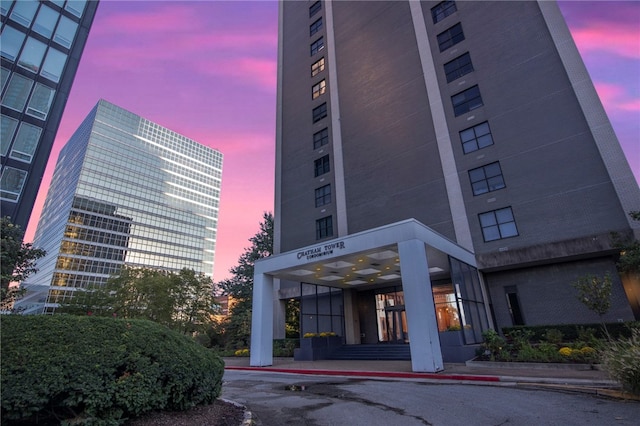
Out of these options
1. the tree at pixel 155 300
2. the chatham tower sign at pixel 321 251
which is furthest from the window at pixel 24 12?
the chatham tower sign at pixel 321 251

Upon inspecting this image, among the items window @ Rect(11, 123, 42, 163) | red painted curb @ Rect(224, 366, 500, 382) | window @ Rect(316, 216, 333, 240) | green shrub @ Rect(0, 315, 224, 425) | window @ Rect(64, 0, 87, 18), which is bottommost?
red painted curb @ Rect(224, 366, 500, 382)

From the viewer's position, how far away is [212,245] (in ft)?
418

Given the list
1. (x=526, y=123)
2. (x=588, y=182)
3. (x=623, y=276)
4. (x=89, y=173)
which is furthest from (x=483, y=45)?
(x=89, y=173)

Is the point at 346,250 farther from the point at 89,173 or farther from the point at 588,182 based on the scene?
the point at 89,173

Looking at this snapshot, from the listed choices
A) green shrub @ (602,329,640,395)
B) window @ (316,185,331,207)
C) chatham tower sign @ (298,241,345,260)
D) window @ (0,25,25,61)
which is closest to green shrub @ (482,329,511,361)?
green shrub @ (602,329,640,395)

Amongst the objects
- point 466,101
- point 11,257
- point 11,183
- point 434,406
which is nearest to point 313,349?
point 434,406

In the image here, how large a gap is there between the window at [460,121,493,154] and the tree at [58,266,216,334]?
3190 cm

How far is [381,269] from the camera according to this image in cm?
2220

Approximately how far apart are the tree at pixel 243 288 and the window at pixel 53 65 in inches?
890

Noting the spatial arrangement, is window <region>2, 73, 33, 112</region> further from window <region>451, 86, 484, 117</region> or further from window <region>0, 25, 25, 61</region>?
window <region>451, 86, 484, 117</region>

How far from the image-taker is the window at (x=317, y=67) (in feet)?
119

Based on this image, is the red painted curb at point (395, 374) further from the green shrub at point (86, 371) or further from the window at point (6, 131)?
the window at point (6, 131)

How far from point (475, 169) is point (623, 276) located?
32.8 feet

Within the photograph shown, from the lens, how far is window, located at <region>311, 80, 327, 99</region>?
115ft
